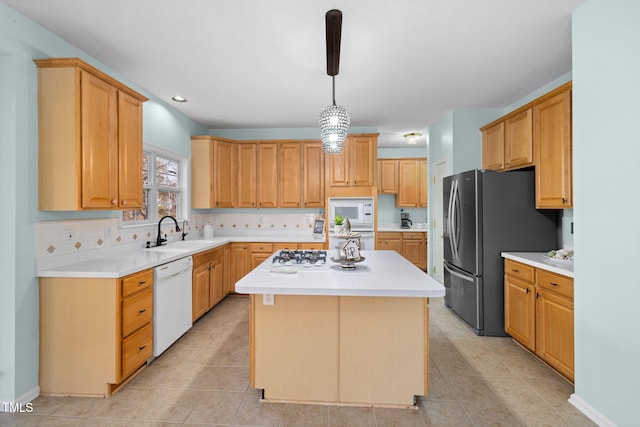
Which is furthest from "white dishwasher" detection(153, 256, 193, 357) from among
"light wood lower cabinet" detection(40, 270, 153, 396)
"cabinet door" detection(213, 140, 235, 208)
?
"cabinet door" detection(213, 140, 235, 208)

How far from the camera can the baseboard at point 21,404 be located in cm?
193

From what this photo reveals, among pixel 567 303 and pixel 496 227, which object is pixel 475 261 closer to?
pixel 496 227

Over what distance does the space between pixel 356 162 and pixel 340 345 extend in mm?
3190

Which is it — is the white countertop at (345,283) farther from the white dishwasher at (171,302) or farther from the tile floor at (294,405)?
the white dishwasher at (171,302)

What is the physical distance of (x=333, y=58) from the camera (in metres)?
2.19

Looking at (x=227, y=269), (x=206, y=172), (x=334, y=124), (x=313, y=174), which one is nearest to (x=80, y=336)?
(x=227, y=269)

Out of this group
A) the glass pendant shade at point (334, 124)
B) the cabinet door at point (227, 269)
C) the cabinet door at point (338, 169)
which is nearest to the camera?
the glass pendant shade at point (334, 124)

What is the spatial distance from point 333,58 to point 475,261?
245cm

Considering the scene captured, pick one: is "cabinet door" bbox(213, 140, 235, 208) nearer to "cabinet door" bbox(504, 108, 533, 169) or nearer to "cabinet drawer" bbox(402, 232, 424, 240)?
"cabinet drawer" bbox(402, 232, 424, 240)

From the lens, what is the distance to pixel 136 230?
10.5 ft

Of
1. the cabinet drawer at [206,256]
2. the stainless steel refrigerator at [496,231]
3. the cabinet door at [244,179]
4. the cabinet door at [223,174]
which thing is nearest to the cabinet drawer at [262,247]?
the cabinet drawer at [206,256]

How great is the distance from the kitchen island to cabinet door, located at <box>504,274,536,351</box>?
1367 millimetres

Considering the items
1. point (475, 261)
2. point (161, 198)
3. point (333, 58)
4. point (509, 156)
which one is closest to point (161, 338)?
point (161, 198)

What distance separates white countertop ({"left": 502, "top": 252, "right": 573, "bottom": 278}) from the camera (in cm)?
224
